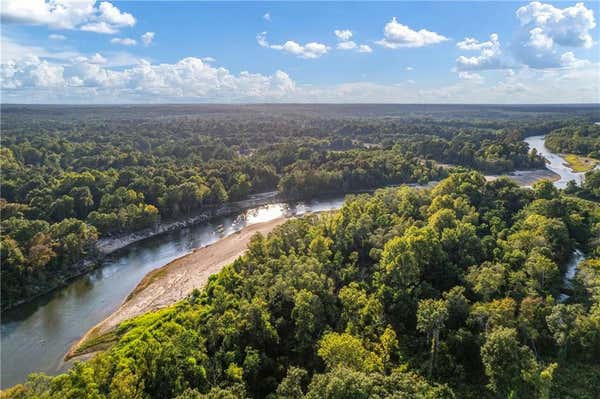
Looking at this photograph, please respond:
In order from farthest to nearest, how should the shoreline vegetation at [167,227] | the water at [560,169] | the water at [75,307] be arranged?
the water at [560,169] → the shoreline vegetation at [167,227] → the water at [75,307]

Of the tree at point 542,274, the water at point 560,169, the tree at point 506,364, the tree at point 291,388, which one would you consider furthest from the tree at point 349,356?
the water at point 560,169

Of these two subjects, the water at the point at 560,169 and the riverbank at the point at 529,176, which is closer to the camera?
the water at the point at 560,169

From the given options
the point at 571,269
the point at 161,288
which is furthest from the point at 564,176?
the point at 161,288

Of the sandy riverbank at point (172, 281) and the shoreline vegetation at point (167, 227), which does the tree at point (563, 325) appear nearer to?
the sandy riverbank at point (172, 281)

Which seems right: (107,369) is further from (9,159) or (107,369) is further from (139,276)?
(9,159)

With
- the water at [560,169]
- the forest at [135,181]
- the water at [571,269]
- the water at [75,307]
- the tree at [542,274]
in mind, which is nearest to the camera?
the tree at [542,274]

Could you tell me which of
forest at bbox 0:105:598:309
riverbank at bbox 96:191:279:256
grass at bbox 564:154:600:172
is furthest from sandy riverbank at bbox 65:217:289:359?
grass at bbox 564:154:600:172

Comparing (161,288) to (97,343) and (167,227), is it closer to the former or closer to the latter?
(97,343)

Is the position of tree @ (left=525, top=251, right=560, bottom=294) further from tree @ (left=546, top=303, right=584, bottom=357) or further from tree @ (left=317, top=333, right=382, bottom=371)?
tree @ (left=317, top=333, right=382, bottom=371)
